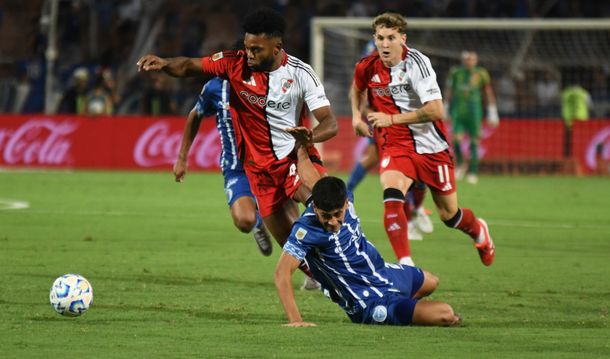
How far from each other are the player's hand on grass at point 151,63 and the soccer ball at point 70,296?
147 cm

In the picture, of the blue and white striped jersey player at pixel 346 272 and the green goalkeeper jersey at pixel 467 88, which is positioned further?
the green goalkeeper jersey at pixel 467 88

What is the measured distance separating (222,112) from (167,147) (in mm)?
15846

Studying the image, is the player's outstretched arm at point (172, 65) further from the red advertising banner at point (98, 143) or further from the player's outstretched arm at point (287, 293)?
the red advertising banner at point (98, 143)

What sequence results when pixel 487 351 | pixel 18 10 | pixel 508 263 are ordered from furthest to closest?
1. pixel 18 10
2. pixel 508 263
3. pixel 487 351

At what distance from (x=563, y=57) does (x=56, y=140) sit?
426 inches

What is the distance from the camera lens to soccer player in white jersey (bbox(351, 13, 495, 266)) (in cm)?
1057

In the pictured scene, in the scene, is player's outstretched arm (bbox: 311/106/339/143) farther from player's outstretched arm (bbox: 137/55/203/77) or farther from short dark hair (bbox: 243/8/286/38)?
player's outstretched arm (bbox: 137/55/203/77)

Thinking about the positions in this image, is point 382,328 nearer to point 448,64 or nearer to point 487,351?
point 487,351

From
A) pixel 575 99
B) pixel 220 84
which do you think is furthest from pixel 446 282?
pixel 575 99

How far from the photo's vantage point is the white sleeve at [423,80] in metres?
10.6

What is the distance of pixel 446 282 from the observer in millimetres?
10531

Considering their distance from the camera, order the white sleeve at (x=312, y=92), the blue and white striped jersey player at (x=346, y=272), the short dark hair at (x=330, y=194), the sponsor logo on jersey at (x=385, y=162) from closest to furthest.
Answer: the short dark hair at (x=330, y=194), the blue and white striped jersey player at (x=346, y=272), the white sleeve at (x=312, y=92), the sponsor logo on jersey at (x=385, y=162)

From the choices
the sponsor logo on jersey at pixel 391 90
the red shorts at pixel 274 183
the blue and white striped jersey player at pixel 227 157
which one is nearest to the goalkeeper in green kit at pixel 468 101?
the sponsor logo on jersey at pixel 391 90

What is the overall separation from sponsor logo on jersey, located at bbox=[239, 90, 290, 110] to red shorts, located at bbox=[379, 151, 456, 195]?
200 cm
